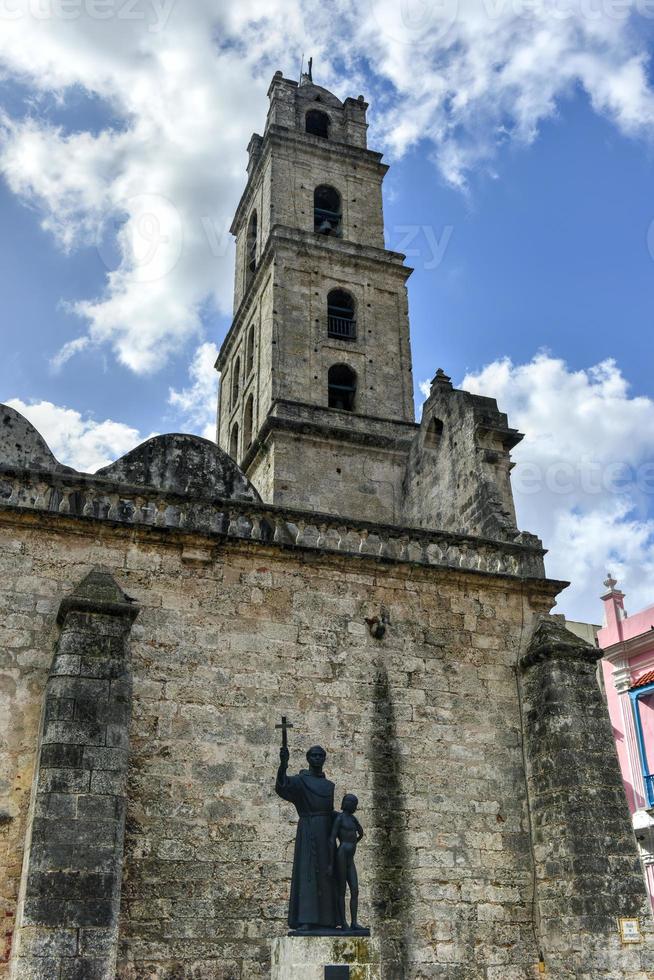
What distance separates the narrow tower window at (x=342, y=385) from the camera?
19473 millimetres

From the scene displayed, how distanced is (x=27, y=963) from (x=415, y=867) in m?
4.46

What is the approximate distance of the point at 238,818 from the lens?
10.0 meters

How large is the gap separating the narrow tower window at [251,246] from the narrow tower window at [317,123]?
278cm

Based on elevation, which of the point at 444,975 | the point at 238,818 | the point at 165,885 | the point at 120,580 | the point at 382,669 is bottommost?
the point at 444,975

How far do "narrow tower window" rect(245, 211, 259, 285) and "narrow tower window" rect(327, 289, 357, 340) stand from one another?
287cm

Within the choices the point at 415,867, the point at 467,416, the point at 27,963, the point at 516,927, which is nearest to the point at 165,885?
the point at 27,963

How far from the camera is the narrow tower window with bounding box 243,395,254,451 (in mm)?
20266

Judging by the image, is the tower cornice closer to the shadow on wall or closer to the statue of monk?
the shadow on wall

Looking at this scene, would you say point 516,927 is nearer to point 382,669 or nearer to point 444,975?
point 444,975

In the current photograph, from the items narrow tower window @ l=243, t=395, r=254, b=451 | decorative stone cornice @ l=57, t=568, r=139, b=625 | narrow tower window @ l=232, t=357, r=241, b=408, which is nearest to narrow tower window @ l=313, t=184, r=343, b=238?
narrow tower window @ l=232, t=357, r=241, b=408

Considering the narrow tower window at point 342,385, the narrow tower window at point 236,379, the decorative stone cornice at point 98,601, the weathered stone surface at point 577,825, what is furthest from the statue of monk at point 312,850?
the narrow tower window at point 236,379

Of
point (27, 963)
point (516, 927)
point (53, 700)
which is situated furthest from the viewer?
point (516, 927)

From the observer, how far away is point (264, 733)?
10.5m

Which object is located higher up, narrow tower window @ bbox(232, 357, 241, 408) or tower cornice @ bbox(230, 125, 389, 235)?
tower cornice @ bbox(230, 125, 389, 235)
